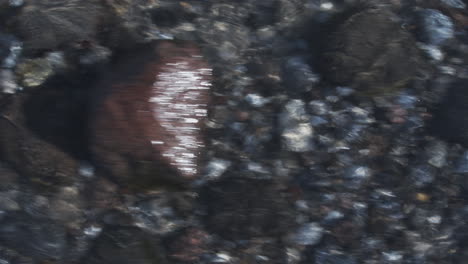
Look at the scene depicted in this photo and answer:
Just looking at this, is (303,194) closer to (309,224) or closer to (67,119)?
(309,224)

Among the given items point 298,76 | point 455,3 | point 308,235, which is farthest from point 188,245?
point 455,3

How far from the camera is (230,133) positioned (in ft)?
5.73

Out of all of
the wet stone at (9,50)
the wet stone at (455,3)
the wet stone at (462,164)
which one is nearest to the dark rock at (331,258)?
the wet stone at (462,164)

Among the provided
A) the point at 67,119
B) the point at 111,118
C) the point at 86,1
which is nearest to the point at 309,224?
the point at 111,118

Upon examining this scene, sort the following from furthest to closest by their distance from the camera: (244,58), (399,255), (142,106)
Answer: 1. (244,58)
2. (399,255)
3. (142,106)

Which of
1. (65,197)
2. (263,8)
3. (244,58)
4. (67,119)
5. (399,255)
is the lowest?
(399,255)

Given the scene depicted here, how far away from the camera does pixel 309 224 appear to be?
1688 millimetres

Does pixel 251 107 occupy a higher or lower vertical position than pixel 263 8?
lower

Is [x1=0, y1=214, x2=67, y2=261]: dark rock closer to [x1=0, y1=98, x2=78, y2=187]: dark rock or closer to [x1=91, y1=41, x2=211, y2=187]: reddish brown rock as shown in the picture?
[x1=0, y1=98, x2=78, y2=187]: dark rock

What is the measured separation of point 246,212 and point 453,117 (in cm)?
61

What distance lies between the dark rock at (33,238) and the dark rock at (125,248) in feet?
0.26

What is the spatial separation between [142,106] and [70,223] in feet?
1.17

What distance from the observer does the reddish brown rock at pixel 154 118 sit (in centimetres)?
156

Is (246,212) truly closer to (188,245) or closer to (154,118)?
(188,245)
